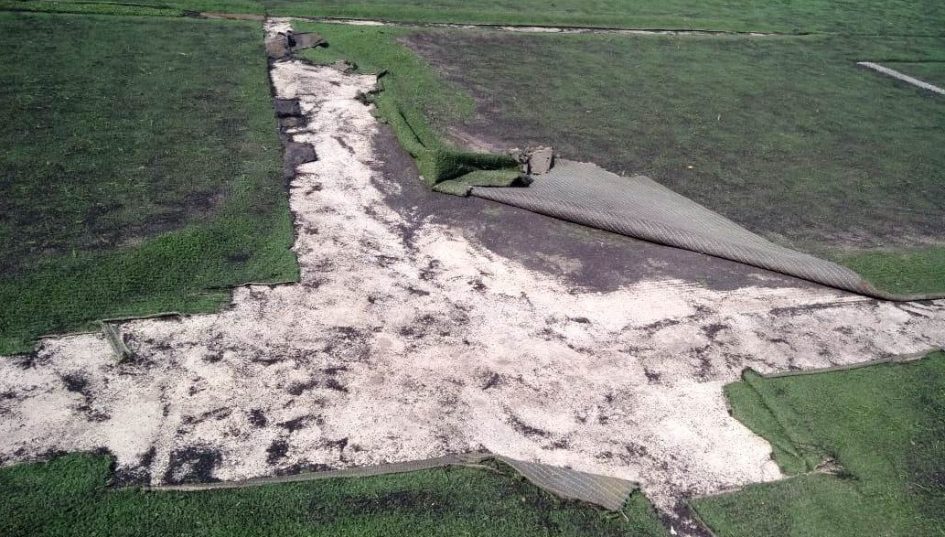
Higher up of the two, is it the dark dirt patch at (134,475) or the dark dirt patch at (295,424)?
the dark dirt patch at (295,424)

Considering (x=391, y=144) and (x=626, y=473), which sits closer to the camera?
(x=626, y=473)

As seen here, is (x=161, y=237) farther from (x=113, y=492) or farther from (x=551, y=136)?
(x=551, y=136)

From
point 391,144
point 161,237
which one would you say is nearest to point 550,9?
point 391,144

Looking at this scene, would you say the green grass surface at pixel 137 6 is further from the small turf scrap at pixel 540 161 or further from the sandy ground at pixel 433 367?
the sandy ground at pixel 433 367

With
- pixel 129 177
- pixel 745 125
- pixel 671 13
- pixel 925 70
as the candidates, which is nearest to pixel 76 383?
pixel 129 177

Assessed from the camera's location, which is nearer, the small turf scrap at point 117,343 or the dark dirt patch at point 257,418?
the dark dirt patch at point 257,418

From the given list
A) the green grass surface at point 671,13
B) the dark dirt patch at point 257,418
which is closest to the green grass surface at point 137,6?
the green grass surface at point 671,13

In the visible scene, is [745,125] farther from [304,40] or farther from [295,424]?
[295,424]
